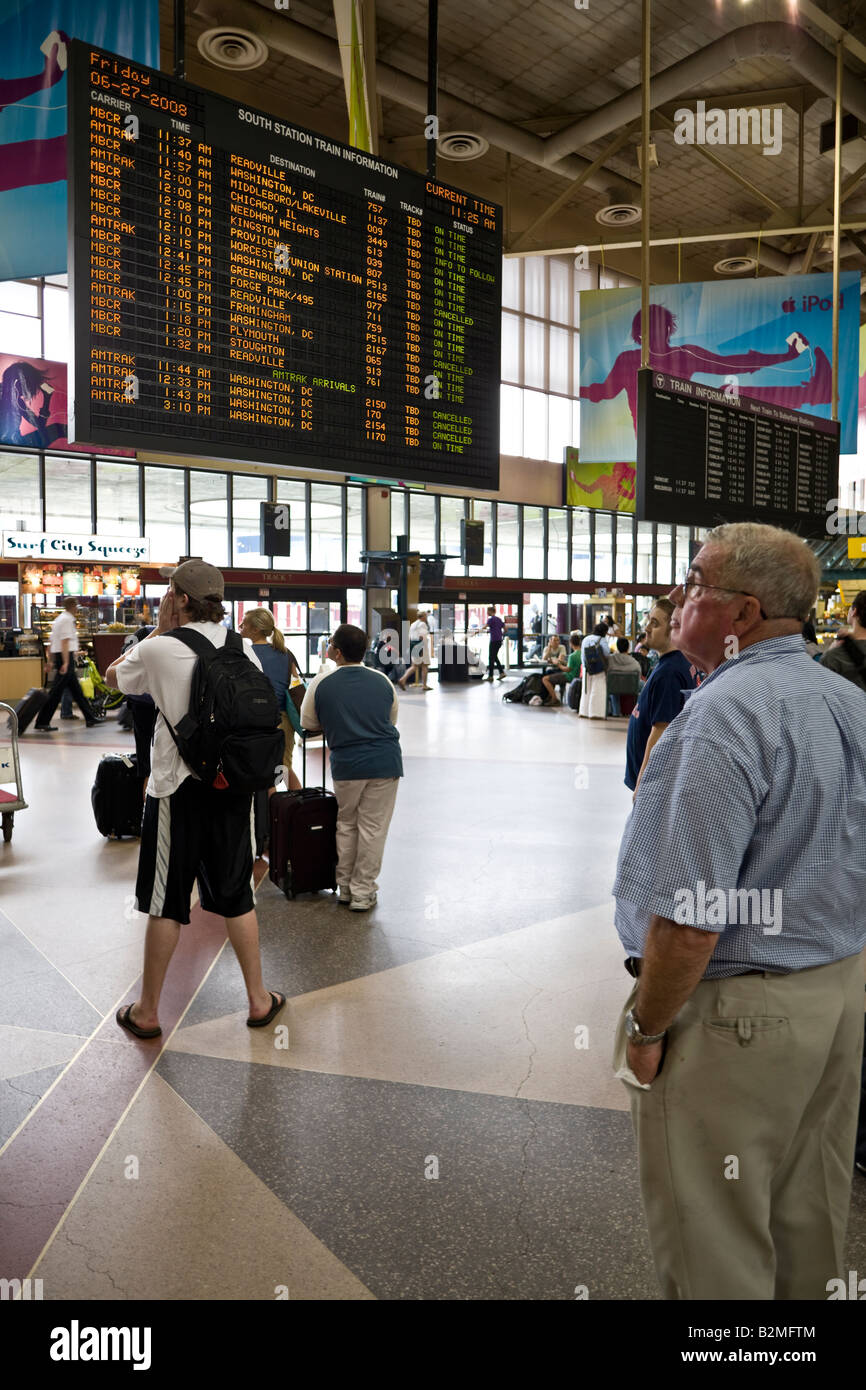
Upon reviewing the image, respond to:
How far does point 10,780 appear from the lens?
7.32m

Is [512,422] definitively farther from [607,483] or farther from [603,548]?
[603,548]

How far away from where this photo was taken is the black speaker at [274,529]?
2036cm

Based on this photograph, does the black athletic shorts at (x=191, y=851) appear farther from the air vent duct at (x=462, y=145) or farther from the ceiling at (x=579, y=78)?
the air vent duct at (x=462, y=145)

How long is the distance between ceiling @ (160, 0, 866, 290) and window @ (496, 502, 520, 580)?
9.73m

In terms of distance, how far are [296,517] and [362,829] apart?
1933cm

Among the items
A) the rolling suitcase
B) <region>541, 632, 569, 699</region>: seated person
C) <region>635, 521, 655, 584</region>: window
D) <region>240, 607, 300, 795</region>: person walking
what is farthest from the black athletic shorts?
<region>635, 521, 655, 584</region>: window

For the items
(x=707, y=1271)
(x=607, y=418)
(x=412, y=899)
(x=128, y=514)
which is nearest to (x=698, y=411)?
(x=412, y=899)

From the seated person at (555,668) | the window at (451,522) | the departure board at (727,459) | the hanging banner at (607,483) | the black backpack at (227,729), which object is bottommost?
the seated person at (555,668)

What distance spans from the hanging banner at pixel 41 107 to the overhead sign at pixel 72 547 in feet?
43.4

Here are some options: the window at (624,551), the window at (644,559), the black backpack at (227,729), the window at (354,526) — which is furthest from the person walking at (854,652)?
the window at (644,559)

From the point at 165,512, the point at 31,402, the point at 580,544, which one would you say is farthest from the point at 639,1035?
the point at 580,544
